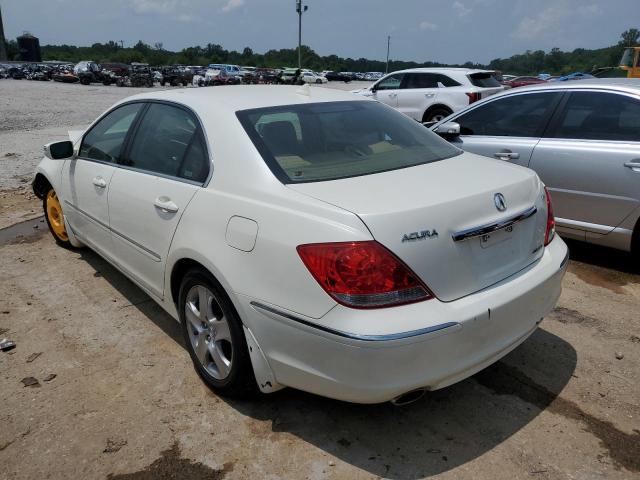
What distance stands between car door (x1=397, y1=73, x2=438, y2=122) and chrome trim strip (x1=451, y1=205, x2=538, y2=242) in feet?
33.9

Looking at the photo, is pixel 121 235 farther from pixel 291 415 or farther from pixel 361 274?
pixel 361 274

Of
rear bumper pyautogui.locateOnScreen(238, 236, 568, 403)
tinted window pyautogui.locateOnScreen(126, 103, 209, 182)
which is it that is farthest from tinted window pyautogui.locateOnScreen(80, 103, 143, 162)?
rear bumper pyautogui.locateOnScreen(238, 236, 568, 403)

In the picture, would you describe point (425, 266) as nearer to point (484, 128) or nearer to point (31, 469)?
point (31, 469)

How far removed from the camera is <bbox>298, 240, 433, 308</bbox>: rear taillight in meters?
2.10

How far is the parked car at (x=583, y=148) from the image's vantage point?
4.26 meters

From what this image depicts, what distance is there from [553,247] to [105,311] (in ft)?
10.1

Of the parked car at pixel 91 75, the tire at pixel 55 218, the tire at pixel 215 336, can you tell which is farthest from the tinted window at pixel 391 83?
the parked car at pixel 91 75

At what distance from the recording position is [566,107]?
186 inches

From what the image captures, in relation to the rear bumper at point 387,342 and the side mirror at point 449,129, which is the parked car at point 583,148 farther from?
the rear bumper at point 387,342

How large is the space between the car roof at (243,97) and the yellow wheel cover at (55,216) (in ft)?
6.13

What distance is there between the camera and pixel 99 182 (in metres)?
3.79

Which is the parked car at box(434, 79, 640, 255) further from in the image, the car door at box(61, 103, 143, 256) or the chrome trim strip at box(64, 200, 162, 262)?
the chrome trim strip at box(64, 200, 162, 262)

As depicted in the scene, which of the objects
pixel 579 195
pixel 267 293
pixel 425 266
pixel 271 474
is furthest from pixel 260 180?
pixel 579 195

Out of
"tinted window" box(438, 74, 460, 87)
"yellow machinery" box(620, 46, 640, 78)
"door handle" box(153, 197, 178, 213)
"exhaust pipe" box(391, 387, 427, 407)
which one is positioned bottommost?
"exhaust pipe" box(391, 387, 427, 407)
